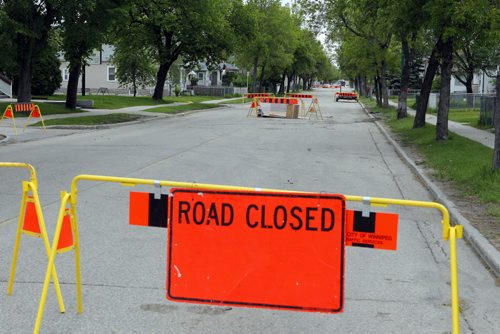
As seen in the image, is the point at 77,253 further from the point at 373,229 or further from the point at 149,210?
the point at 373,229

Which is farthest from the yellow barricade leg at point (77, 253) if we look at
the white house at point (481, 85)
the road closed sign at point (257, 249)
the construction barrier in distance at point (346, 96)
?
→ the construction barrier in distance at point (346, 96)

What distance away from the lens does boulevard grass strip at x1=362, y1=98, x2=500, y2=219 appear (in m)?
9.67

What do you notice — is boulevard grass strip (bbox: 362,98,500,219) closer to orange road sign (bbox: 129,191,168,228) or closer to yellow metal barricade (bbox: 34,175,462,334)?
yellow metal barricade (bbox: 34,175,462,334)

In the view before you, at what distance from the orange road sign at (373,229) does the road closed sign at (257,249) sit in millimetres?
121

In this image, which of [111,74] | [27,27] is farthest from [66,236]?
[111,74]

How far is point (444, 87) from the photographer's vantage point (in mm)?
17047

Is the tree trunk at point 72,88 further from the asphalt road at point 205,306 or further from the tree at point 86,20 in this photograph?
the asphalt road at point 205,306

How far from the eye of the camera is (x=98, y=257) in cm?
620

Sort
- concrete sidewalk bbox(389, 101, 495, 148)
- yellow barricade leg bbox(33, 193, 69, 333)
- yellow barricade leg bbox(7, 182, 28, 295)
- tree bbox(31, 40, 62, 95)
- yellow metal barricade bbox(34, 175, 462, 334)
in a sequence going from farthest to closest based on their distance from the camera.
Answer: tree bbox(31, 40, 62, 95)
concrete sidewalk bbox(389, 101, 495, 148)
yellow barricade leg bbox(7, 182, 28, 295)
yellow barricade leg bbox(33, 193, 69, 333)
yellow metal barricade bbox(34, 175, 462, 334)

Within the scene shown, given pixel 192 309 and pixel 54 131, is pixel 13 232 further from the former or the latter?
pixel 54 131

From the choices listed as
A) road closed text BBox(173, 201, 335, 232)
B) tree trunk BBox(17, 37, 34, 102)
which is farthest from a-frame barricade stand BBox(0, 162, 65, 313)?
tree trunk BBox(17, 37, 34, 102)

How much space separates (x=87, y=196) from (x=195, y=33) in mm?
33251

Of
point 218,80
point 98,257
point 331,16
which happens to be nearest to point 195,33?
point 331,16

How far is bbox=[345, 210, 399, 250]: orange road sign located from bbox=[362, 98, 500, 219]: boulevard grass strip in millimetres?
4918
